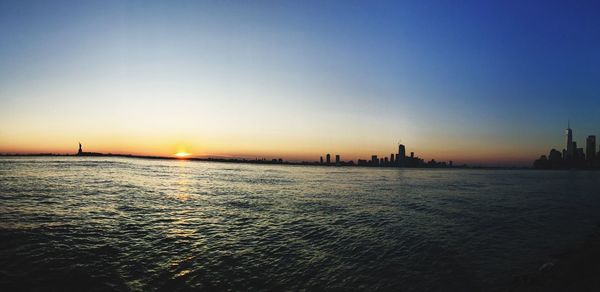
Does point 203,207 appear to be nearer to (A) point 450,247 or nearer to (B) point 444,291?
(A) point 450,247

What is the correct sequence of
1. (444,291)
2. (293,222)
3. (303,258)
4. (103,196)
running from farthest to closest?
(103,196), (293,222), (303,258), (444,291)

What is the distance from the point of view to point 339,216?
30016 millimetres

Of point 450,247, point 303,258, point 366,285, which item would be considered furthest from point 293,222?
point 366,285

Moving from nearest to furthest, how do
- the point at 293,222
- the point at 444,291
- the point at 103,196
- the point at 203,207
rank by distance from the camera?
the point at 444,291
the point at 293,222
the point at 203,207
the point at 103,196

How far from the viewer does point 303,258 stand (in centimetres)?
1673

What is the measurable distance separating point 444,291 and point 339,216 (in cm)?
1709

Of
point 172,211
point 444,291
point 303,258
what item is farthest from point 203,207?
point 444,291

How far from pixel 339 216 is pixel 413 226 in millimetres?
6555

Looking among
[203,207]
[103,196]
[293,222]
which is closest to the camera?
[293,222]

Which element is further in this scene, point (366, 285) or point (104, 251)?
point (104, 251)

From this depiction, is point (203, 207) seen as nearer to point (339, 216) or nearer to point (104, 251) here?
point (339, 216)

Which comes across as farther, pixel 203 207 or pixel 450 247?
pixel 203 207

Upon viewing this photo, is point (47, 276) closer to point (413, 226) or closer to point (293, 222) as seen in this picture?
point (293, 222)

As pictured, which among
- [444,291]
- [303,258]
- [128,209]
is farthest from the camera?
[128,209]
